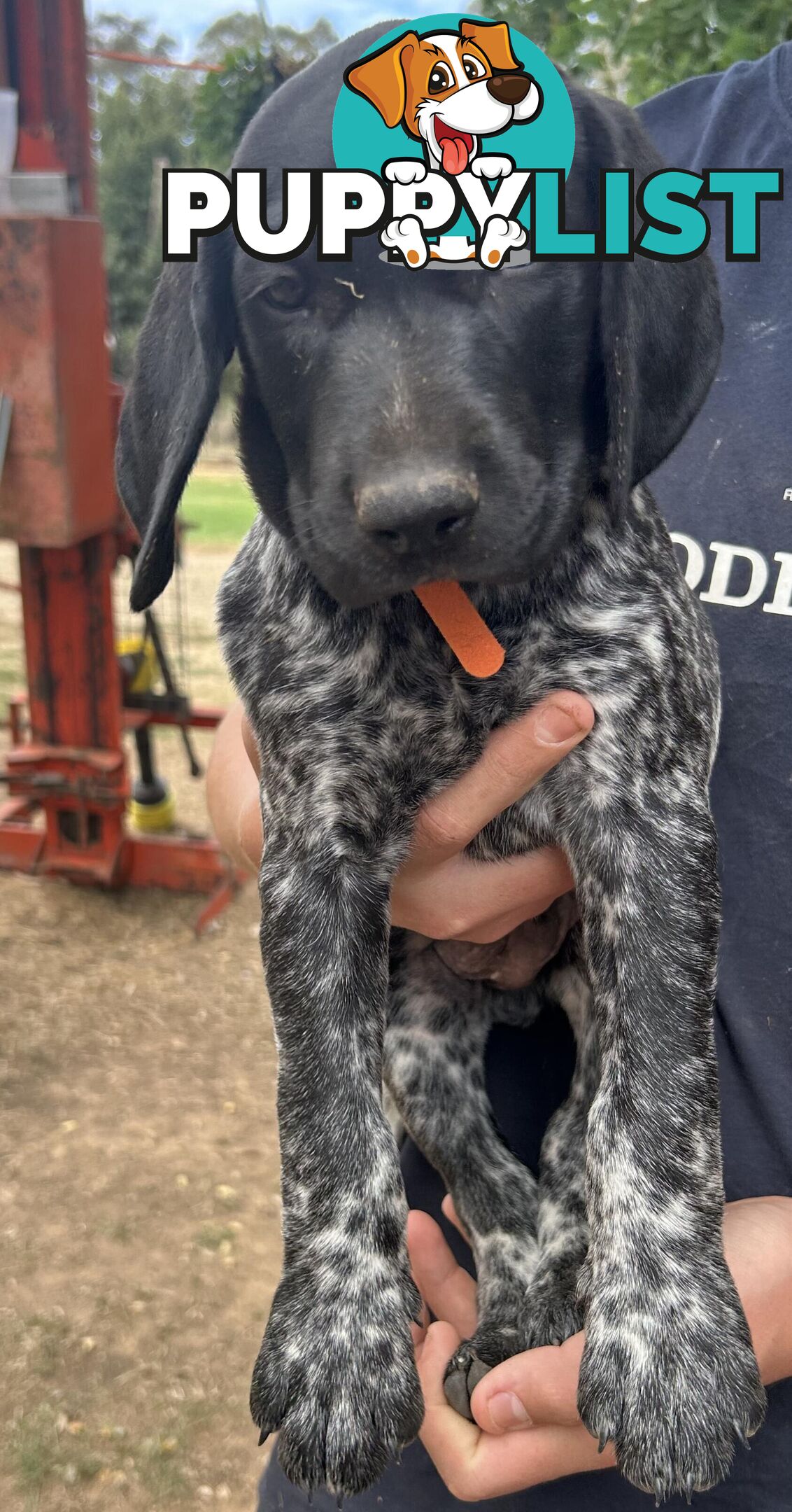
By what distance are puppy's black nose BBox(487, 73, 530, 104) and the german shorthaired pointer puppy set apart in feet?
0.51

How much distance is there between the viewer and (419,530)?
1.66 meters

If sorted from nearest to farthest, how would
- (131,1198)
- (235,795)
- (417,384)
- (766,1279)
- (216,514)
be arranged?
(417,384)
(766,1279)
(235,795)
(131,1198)
(216,514)

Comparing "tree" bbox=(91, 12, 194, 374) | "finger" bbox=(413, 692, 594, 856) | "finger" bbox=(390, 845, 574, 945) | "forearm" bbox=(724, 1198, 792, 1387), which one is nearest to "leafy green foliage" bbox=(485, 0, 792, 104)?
"finger" bbox=(413, 692, 594, 856)

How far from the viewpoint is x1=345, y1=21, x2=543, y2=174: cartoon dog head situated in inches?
71.2

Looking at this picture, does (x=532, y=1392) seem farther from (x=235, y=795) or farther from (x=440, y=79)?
(x=440, y=79)

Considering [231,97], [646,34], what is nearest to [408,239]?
[646,34]

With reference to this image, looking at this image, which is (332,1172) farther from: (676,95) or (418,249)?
(676,95)

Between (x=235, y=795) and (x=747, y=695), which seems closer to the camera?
(x=747, y=695)

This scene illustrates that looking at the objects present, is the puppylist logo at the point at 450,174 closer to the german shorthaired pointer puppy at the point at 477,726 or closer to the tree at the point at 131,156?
the german shorthaired pointer puppy at the point at 477,726

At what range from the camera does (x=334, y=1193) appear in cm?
195

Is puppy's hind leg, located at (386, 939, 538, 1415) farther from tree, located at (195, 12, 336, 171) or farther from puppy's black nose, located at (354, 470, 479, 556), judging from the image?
tree, located at (195, 12, 336, 171)

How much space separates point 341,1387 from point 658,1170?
1.87 ft

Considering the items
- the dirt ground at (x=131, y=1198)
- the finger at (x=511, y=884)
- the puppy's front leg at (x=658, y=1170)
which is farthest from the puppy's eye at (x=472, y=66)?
the dirt ground at (x=131, y=1198)

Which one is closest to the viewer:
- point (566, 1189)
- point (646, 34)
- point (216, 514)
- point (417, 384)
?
point (417, 384)
